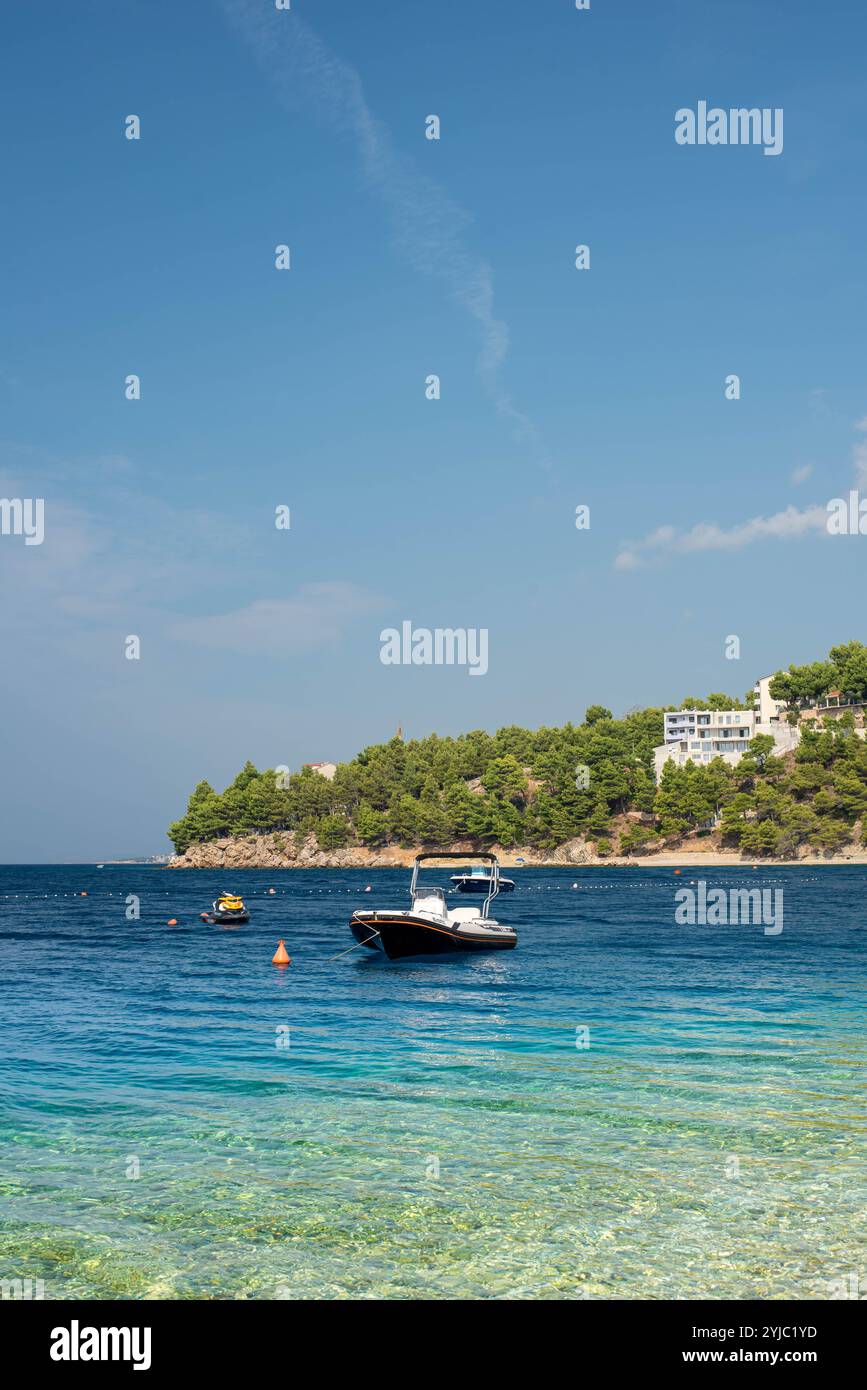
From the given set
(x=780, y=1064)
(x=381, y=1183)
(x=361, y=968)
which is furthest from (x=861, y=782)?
(x=381, y=1183)

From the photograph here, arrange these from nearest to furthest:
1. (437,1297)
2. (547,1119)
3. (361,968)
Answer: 1. (437,1297)
2. (547,1119)
3. (361,968)

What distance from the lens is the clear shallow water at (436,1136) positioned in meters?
11.4

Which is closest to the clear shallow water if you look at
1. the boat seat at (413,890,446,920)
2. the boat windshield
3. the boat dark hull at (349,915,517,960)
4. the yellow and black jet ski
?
the boat dark hull at (349,915,517,960)

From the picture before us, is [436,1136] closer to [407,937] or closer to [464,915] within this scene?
[407,937]

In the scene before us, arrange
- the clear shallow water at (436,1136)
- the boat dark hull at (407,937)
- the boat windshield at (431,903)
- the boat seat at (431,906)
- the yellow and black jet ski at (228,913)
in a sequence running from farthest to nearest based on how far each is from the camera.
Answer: the yellow and black jet ski at (228,913), the boat windshield at (431,903), the boat seat at (431,906), the boat dark hull at (407,937), the clear shallow water at (436,1136)

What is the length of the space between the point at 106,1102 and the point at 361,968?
2484 centimetres

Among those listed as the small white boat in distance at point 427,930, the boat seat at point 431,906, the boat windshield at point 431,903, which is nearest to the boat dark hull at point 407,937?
the small white boat in distance at point 427,930

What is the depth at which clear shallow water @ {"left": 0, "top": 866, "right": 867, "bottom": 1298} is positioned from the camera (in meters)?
11.4

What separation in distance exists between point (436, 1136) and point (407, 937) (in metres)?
28.6

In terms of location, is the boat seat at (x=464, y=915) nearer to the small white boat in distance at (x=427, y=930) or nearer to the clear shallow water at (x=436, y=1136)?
the small white boat in distance at (x=427, y=930)

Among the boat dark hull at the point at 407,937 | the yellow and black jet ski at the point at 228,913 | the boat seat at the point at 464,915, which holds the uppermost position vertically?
the boat seat at the point at 464,915

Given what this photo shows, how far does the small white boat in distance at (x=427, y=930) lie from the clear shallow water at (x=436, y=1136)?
156 inches
